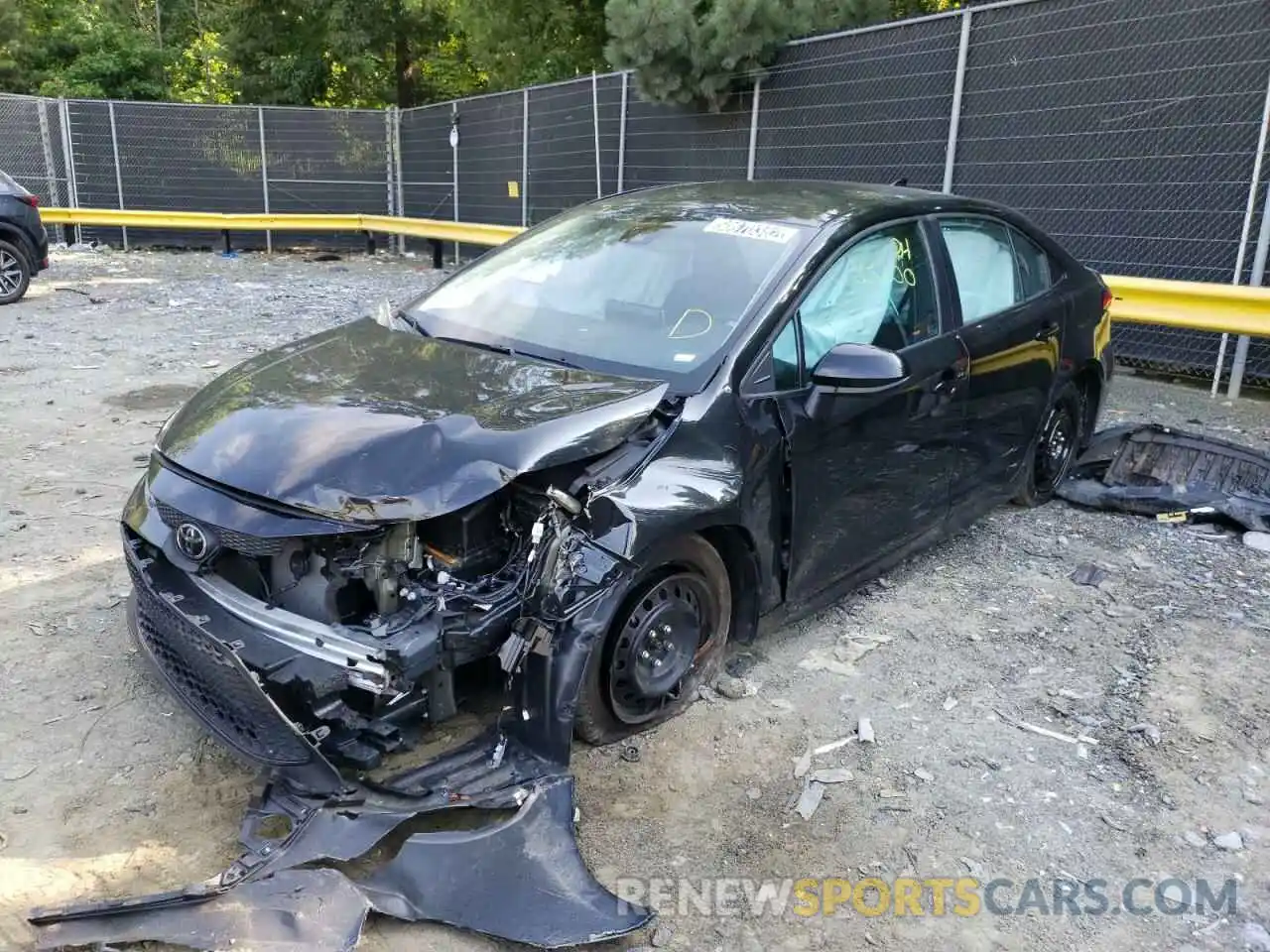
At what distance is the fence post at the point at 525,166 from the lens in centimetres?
1515

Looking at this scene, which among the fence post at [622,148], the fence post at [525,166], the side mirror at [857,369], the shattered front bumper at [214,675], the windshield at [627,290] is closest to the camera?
the shattered front bumper at [214,675]

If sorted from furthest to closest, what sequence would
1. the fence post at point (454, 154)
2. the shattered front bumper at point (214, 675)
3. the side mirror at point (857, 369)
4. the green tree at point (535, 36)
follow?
the fence post at point (454, 154)
the green tree at point (535, 36)
the side mirror at point (857, 369)
the shattered front bumper at point (214, 675)

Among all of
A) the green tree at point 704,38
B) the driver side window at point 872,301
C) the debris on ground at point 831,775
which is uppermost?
the green tree at point 704,38

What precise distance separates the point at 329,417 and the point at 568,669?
105 centimetres

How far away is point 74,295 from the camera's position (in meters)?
12.1

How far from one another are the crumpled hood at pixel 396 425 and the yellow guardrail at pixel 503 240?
4258mm

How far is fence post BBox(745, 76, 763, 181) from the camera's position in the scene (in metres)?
10.9

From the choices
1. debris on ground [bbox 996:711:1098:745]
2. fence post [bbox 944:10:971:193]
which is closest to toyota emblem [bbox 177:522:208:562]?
debris on ground [bbox 996:711:1098:745]

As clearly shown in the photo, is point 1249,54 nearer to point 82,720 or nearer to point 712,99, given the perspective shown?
point 712,99

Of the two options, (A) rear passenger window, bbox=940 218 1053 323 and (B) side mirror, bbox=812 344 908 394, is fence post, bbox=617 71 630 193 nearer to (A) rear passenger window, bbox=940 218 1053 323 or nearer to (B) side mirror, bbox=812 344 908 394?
(A) rear passenger window, bbox=940 218 1053 323

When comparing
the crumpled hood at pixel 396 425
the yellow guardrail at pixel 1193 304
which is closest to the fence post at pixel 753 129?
the yellow guardrail at pixel 1193 304

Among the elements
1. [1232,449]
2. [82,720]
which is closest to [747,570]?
[82,720]

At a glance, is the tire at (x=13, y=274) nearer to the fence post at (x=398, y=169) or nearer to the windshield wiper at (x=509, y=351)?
the fence post at (x=398, y=169)

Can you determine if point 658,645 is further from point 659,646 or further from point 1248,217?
point 1248,217
